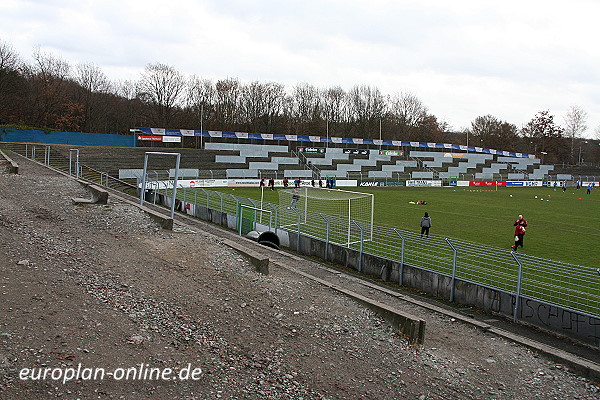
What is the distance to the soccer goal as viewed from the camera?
1822 centimetres

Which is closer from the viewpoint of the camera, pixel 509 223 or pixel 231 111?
pixel 509 223

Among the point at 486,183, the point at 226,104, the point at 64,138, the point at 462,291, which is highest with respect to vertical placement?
the point at 226,104

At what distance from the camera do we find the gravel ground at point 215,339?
6512 millimetres

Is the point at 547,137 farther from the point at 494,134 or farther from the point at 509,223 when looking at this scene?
the point at 509,223

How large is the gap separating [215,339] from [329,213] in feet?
57.9

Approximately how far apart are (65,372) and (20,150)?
151ft

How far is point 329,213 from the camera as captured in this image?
25.1 m

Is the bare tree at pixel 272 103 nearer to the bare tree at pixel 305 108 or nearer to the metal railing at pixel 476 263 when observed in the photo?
the bare tree at pixel 305 108

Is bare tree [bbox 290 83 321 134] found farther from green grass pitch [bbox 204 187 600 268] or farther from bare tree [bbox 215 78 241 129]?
green grass pitch [bbox 204 187 600 268]

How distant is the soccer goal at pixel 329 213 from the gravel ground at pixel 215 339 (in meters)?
6.77

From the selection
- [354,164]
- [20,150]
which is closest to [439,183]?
[354,164]

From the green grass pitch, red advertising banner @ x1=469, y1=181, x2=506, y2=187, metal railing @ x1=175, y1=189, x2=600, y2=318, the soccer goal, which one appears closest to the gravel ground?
metal railing @ x1=175, y1=189, x2=600, y2=318

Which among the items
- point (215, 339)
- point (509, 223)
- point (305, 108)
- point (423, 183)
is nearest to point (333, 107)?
point (305, 108)

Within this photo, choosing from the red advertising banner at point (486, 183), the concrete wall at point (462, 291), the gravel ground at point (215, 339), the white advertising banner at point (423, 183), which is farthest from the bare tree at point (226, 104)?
the gravel ground at point (215, 339)
